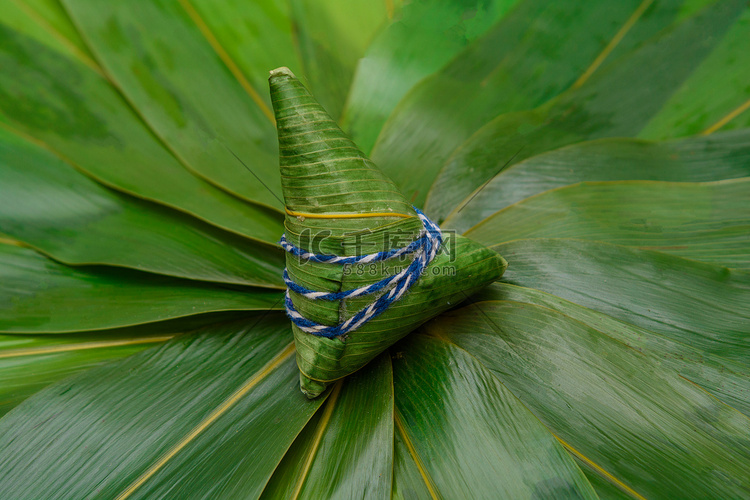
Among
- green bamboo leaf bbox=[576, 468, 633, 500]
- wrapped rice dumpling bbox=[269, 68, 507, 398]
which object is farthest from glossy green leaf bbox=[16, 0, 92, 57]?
green bamboo leaf bbox=[576, 468, 633, 500]

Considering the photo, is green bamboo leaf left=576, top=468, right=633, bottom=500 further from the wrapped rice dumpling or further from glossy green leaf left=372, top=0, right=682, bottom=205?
glossy green leaf left=372, top=0, right=682, bottom=205

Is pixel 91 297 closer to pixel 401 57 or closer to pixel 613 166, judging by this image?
pixel 401 57

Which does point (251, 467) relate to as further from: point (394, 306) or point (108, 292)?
point (108, 292)

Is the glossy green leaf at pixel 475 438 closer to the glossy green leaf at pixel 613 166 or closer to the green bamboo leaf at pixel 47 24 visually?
the glossy green leaf at pixel 613 166

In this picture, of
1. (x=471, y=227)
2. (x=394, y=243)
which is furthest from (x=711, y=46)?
(x=394, y=243)

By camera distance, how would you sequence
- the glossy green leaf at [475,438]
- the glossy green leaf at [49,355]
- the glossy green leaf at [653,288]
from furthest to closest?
the glossy green leaf at [49,355], the glossy green leaf at [653,288], the glossy green leaf at [475,438]

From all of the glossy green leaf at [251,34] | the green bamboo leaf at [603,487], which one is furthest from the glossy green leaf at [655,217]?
the glossy green leaf at [251,34]
